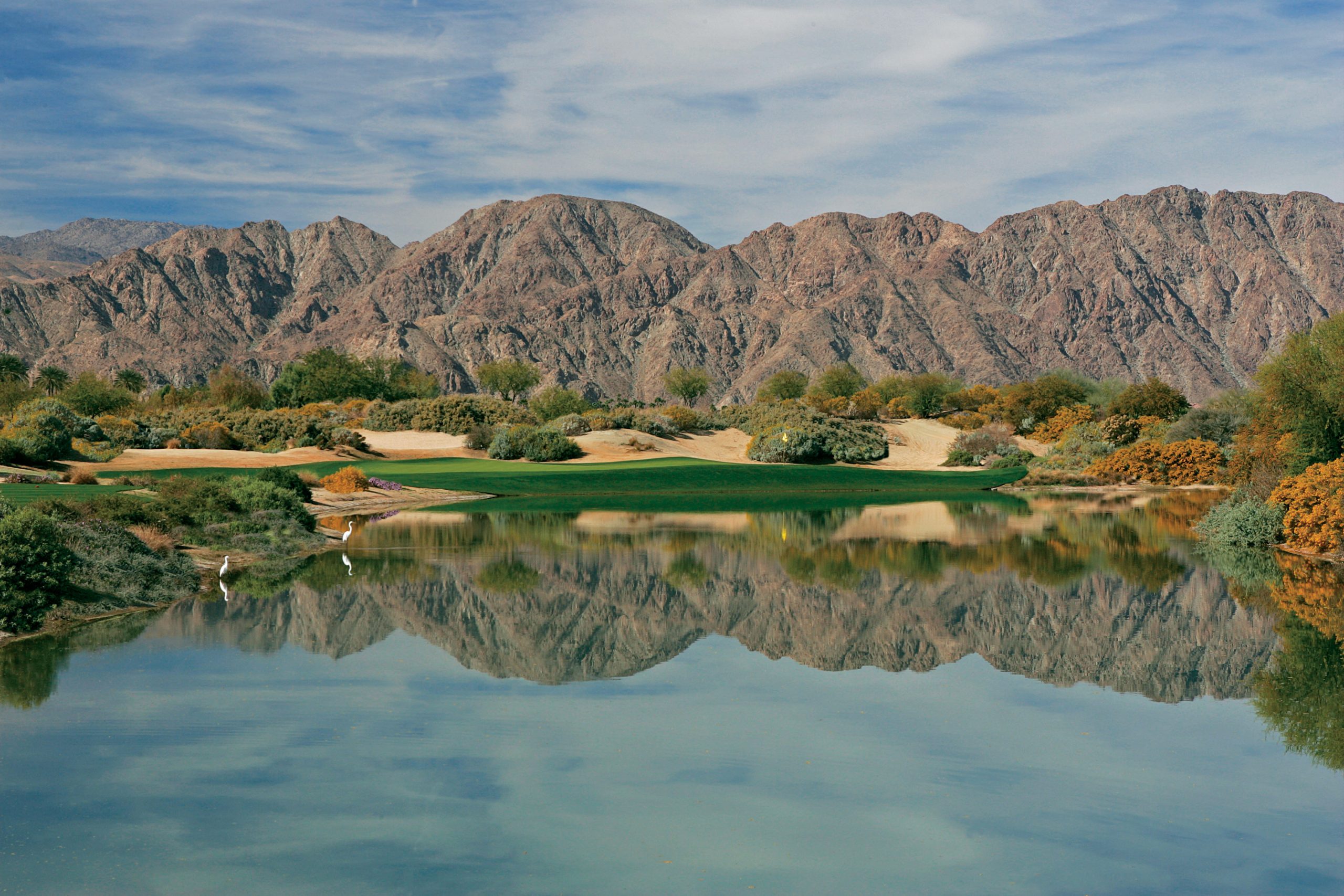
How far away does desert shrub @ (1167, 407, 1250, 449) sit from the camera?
56094 mm

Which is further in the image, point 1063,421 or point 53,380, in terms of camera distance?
point 53,380

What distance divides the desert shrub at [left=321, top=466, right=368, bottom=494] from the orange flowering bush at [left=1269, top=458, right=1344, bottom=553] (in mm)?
30164

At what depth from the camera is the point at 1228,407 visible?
2318 inches

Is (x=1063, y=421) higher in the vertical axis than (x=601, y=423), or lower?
higher

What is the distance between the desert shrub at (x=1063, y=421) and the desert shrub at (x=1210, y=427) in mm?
11593

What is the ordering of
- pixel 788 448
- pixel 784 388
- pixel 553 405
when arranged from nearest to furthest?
pixel 788 448 < pixel 553 405 < pixel 784 388

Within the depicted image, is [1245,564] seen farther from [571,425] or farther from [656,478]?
[571,425]

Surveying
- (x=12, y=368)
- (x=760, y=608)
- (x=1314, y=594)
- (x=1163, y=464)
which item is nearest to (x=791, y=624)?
(x=760, y=608)

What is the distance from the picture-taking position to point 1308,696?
39.3 ft

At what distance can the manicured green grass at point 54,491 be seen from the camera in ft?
91.3

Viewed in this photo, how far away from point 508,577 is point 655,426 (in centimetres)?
5151

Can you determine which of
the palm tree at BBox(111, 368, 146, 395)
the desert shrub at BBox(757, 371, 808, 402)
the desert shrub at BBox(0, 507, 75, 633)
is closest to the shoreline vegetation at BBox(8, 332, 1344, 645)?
the desert shrub at BBox(0, 507, 75, 633)

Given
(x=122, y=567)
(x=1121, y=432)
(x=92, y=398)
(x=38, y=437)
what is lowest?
(x=122, y=567)

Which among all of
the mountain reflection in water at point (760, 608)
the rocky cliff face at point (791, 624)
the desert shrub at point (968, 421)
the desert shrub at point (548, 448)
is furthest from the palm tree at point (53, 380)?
the rocky cliff face at point (791, 624)
